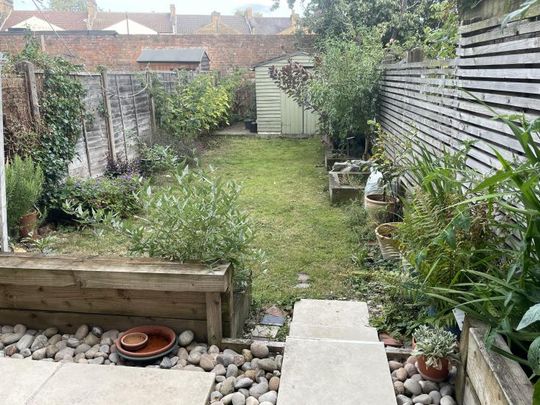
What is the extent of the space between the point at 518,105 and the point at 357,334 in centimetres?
Result: 148

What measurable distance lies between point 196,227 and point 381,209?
2.65 metres

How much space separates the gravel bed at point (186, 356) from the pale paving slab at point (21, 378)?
0.16 m

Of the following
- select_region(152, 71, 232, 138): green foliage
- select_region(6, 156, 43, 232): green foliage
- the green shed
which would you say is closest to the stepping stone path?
select_region(6, 156, 43, 232): green foliage

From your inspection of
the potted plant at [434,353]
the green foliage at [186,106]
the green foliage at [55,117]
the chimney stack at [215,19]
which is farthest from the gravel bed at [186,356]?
the chimney stack at [215,19]

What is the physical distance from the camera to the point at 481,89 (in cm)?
281

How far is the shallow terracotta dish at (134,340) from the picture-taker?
6.80 ft

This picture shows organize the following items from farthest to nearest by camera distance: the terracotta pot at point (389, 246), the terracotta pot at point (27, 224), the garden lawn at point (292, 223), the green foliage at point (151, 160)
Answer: the green foliage at point (151, 160) < the terracotta pot at point (27, 224) < the terracotta pot at point (389, 246) < the garden lawn at point (292, 223)

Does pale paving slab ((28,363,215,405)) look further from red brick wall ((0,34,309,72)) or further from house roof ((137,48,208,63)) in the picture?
red brick wall ((0,34,309,72))

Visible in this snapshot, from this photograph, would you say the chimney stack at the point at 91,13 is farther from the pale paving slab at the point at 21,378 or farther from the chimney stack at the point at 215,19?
the pale paving slab at the point at 21,378

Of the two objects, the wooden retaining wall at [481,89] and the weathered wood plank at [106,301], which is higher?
the wooden retaining wall at [481,89]

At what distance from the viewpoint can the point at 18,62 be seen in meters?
4.66

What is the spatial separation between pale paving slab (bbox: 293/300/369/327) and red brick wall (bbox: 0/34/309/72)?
13.3m

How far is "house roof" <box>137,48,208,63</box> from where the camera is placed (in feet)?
44.2

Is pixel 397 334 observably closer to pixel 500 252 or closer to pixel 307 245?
pixel 500 252
